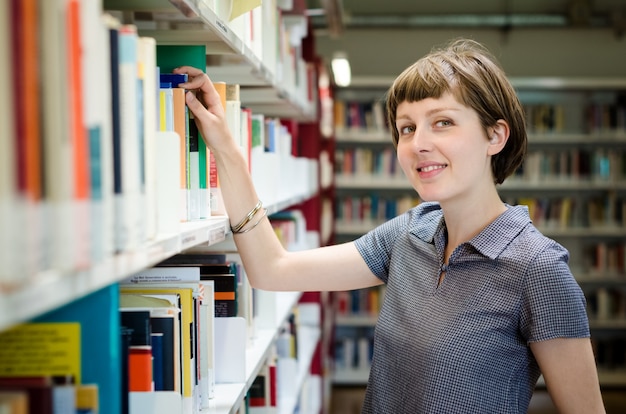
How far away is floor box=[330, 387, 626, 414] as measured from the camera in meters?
5.77

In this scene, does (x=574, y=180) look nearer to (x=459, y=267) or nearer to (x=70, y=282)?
(x=459, y=267)

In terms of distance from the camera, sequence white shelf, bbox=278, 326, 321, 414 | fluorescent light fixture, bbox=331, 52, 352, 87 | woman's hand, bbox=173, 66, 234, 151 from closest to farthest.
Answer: woman's hand, bbox=173, 66, 234, 151
white shelf, bbox=278, 326, 321, 414
fluorescent light fixture, bbox=331, 52, 352, 87

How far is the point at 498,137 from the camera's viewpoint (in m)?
1.77

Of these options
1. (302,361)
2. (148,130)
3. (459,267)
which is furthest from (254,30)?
(302,361)

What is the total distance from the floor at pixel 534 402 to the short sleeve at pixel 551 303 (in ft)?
14.1

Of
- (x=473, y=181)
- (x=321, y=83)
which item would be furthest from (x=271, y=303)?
(x=321, y=83)

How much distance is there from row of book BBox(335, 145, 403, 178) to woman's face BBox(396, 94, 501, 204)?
4.93 meters

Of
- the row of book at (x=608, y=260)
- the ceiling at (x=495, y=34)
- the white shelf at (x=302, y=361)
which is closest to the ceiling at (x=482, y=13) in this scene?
the ceiling at (x=495, y=34)

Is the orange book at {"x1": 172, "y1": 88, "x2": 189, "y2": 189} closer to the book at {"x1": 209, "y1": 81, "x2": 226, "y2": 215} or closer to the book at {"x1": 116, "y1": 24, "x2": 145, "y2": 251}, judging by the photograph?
the book at {"x1": 209, "y1": 81, "x2": 226, "y2": 215}

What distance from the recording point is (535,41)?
23.4 ft

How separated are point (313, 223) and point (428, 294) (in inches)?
104

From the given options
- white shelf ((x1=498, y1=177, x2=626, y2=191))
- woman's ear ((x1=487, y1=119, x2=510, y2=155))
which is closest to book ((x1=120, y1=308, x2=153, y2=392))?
woman's ear ((x1=487, y1=119, x2=510, y2=155))

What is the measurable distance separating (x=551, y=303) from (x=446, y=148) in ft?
1.31

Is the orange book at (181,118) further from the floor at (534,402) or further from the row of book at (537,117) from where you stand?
the row of book at (537,117)
